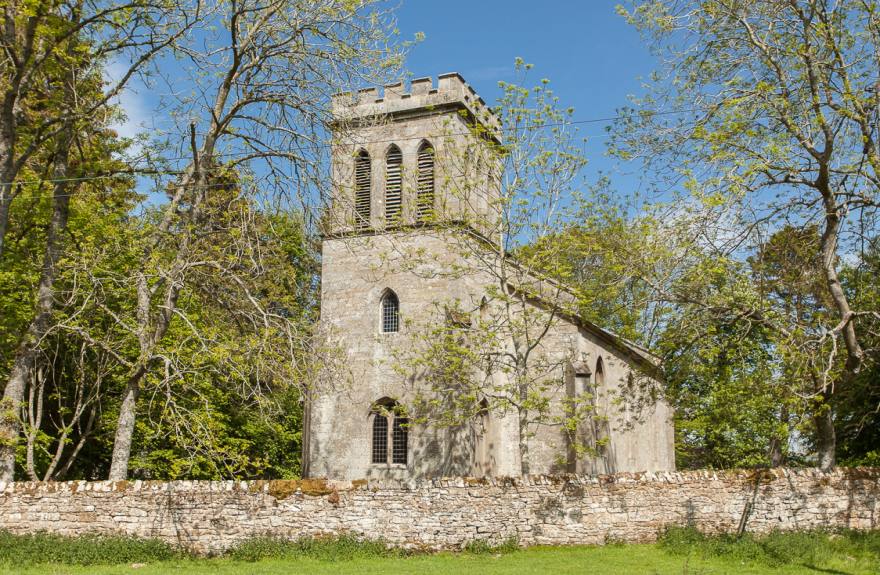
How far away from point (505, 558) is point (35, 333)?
11316 millimetres

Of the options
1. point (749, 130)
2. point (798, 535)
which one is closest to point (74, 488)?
point (798, 535)

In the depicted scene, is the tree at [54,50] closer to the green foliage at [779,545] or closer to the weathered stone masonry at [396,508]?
the weathered stone masonry at [396,508]

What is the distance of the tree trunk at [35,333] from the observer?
1691 cm

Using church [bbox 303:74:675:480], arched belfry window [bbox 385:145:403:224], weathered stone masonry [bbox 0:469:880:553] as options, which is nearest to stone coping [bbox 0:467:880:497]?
weathered stone masonry [bbox 0:469:880:553]

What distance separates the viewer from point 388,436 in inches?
938

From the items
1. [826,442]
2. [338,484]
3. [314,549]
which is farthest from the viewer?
[826,442]

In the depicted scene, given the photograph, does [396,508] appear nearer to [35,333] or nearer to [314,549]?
[314,549]

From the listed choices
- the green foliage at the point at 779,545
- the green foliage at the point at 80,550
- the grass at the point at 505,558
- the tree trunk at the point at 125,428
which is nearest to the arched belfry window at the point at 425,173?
the tree trunk at the point at 125,428

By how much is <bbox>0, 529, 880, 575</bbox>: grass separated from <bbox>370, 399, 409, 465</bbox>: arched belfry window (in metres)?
8.40

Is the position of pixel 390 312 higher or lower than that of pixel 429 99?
lower

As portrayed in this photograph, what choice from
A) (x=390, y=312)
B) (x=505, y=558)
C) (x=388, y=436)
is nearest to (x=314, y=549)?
(x=505, y=558)

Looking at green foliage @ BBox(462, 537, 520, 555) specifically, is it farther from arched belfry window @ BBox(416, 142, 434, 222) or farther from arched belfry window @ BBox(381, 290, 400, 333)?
arched belfry window @ BBox(416, 142, 434, 222)

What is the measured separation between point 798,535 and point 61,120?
1698 cm

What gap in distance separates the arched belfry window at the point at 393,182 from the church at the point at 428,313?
0.05 meters
